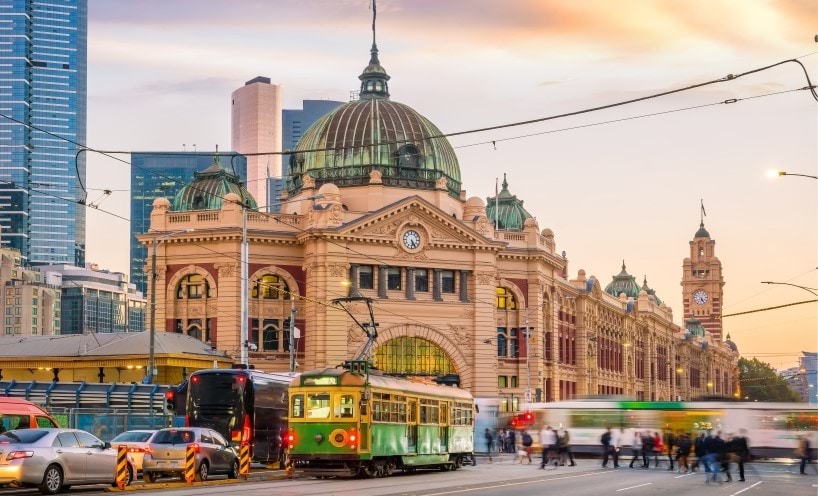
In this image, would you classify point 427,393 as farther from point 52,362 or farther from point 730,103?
point 52,362

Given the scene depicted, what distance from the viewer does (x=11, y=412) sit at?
3622 centimetres

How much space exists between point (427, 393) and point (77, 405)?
1676 centimetres

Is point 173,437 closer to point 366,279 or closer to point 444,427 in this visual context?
point 444,427

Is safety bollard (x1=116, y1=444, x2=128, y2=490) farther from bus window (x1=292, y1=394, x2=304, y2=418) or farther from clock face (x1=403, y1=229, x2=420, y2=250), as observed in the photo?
clock face (x1=403, y1=229, x2=420, y2=250)

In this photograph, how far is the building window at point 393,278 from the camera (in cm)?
9819

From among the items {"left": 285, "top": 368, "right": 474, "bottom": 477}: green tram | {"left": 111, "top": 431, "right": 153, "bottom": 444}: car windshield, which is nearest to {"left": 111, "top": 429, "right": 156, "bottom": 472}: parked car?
{"left": 111, "top": 431, "right": 153, "bottom": 444}: car windshield

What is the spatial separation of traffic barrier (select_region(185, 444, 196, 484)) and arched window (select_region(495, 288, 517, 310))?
222 ft

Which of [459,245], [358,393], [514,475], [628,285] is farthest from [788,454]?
[628,285]

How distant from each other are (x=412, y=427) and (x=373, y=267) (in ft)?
171

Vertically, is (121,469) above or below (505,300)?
below

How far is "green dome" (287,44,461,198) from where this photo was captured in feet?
342

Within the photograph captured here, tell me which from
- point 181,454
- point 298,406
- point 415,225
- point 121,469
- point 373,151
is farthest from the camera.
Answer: point 373,151

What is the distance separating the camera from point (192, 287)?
9712 cm

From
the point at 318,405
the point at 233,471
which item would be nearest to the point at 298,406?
the point at 318,405
